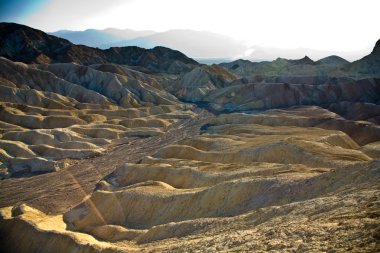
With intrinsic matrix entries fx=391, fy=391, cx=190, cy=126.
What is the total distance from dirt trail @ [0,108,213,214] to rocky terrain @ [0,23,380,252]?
0.78ft

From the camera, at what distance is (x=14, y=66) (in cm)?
10412

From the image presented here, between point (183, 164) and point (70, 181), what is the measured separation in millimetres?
14833

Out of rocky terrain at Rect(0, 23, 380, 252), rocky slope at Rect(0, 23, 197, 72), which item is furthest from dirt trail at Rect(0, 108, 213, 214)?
rocky slope at Rect(0, 23, 197, 72)

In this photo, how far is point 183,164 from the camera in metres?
42.2

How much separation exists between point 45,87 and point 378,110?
80.2 meters

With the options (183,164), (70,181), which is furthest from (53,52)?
(183,164)

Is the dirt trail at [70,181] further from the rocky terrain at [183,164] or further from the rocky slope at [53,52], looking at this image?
the rocky slope at [53,52]

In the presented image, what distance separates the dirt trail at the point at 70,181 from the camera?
Result: 40.0 metres

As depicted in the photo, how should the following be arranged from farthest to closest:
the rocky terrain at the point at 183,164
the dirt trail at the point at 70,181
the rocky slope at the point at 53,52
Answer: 1. the rocky slope at the point at 53,52
2. the dirt trail at the point at 70,181
3. the rocky terrain at the point at 183,164

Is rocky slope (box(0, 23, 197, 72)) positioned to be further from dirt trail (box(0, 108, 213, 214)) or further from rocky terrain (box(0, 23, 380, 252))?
dirt trail (box(0, 108, 213, 214))

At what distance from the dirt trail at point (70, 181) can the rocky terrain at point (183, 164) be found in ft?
0.78

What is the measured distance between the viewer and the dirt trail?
39969 millimetres

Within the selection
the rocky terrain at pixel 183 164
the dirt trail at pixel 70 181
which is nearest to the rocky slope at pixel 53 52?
the rocky terrain at pixel 183 164

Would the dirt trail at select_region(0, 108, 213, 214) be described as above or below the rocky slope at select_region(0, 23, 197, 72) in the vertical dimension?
below
